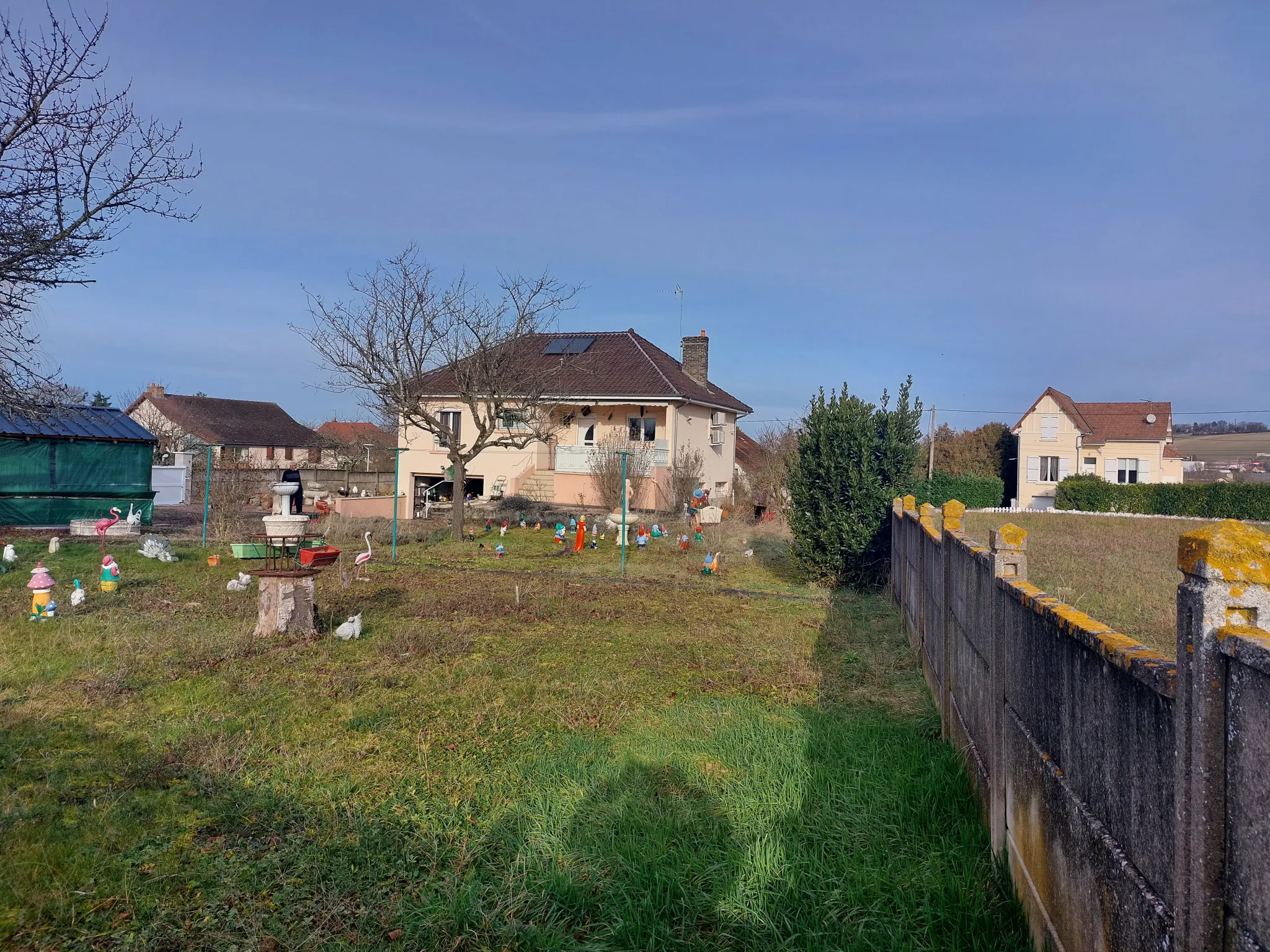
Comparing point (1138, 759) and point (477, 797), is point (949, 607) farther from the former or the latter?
point (1138, 759)

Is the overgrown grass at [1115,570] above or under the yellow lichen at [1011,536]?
under

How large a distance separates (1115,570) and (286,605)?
1307cm

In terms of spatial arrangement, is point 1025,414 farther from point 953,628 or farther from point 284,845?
point 284,845

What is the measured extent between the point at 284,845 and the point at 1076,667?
3817 mm

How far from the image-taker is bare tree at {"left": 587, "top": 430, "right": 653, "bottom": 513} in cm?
2617

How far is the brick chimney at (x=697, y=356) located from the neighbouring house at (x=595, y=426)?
0.12 ft

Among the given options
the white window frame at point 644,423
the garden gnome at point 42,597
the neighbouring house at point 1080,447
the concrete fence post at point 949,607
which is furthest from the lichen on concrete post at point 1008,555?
the neighbouring house at point 1080,447

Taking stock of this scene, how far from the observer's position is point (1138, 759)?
220cm

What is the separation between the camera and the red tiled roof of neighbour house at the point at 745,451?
38.5m

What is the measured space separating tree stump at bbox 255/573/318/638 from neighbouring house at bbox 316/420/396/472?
22.8 metres

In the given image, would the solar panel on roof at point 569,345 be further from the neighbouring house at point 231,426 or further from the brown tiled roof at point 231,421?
the brown tiled roof at point 231,421

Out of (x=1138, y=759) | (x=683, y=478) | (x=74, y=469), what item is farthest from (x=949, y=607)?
(x=74, y=469)

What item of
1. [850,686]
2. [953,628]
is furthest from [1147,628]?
[953,628]

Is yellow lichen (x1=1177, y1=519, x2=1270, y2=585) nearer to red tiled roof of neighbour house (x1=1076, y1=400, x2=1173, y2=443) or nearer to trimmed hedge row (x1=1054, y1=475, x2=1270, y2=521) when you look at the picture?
trimmed hedge row (x1=1054, y1=475, x2=1270, y2=521)
